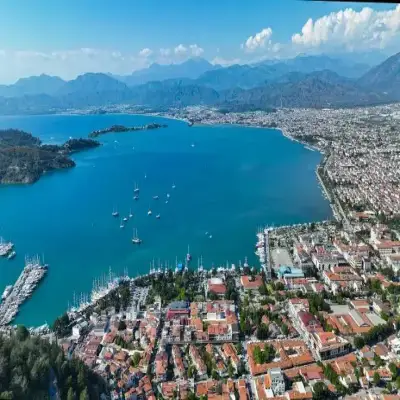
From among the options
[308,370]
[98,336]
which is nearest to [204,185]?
[98,336]

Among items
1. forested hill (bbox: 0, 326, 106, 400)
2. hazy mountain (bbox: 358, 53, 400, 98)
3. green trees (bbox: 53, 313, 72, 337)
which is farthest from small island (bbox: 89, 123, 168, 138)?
hazy mountain (bbox: 358, 53, 400, 98)

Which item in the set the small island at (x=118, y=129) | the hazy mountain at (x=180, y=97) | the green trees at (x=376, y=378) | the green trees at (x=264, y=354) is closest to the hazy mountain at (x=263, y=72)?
the hazy mountain at (x=180, y=97)

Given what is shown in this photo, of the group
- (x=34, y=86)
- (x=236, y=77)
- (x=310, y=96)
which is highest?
(x=310, y=96)

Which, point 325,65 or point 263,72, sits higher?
point 325,65

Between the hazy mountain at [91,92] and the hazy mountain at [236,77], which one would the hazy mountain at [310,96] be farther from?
the hazy mountain at [236,77]

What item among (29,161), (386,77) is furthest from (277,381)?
(386,77)

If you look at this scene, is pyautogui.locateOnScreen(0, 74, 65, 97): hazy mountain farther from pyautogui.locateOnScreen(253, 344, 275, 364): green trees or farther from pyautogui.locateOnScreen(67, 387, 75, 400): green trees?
pyautogui.locateOnScreen(67, 387, 75, 400): green trees

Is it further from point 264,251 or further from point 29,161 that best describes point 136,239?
point 29,161
